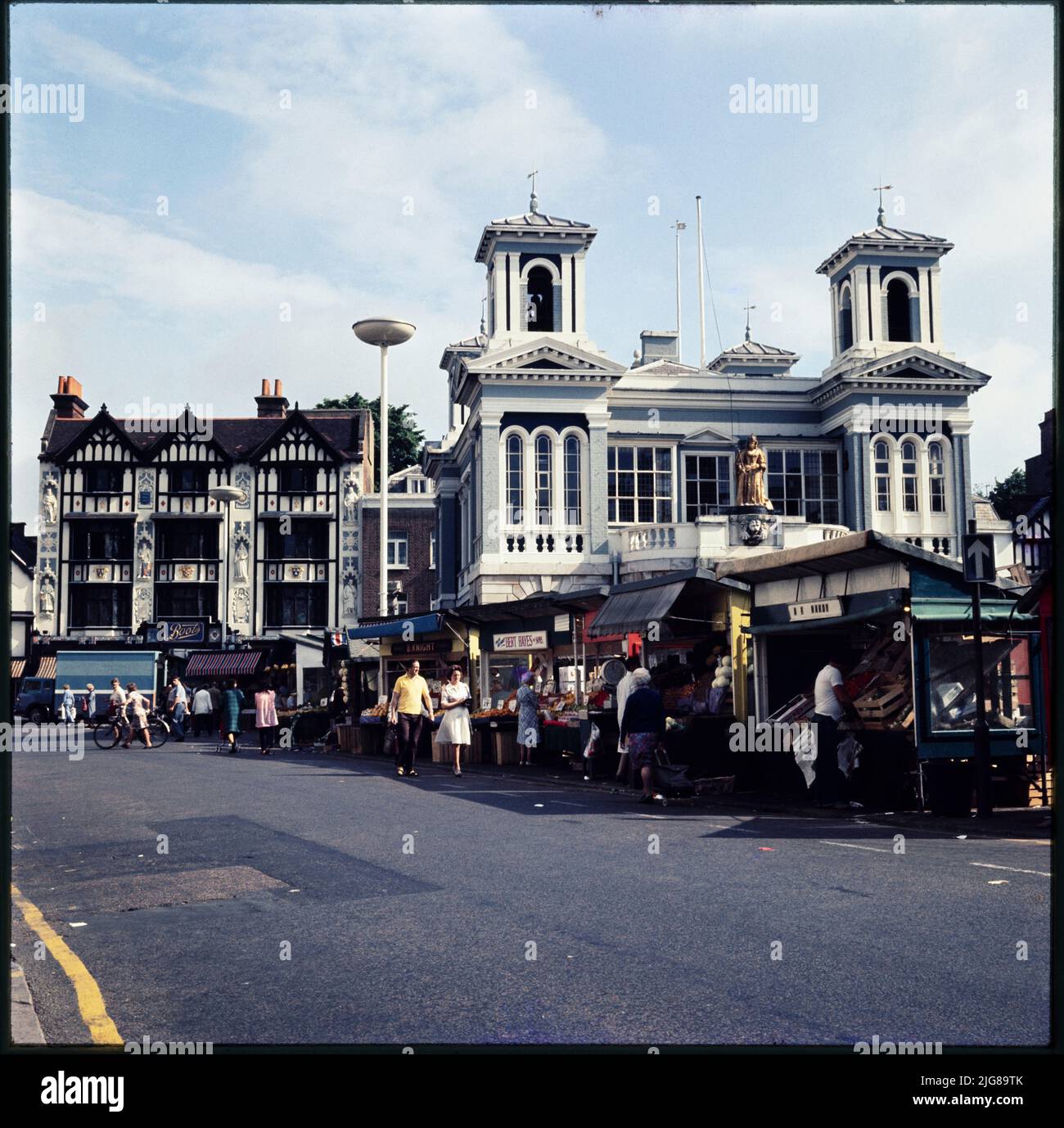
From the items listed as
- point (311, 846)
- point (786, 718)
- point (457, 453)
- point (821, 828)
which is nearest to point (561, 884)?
point (311, 846)

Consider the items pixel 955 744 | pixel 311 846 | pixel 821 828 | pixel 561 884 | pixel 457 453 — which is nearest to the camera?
pixel 561 884

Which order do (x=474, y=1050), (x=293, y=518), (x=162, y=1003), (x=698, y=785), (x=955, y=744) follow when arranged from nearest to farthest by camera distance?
(x=474, y=1050)
(x=162, y=1003)
(x=955, y=744)
(x=698, y=785)
(x=293, y=518)

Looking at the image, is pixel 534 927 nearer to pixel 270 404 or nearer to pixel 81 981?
pixel 81 981

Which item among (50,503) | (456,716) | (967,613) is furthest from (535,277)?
(50,503)

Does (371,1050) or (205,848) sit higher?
(371,1050)

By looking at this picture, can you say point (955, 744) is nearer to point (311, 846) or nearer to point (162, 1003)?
point (311, 846)

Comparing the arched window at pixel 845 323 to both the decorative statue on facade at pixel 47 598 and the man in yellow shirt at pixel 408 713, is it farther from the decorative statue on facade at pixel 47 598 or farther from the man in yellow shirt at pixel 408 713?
the decorative statue on facade at pixel 47 598

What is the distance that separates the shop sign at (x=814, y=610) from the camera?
1642 cm

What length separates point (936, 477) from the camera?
37.9m

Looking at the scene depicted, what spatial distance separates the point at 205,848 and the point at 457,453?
31.6 m

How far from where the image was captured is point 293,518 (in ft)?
196

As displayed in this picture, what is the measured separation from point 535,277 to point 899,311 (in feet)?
36.2

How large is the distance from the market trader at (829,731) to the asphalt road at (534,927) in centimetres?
113

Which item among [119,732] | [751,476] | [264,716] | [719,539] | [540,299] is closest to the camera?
→ [264,716]
